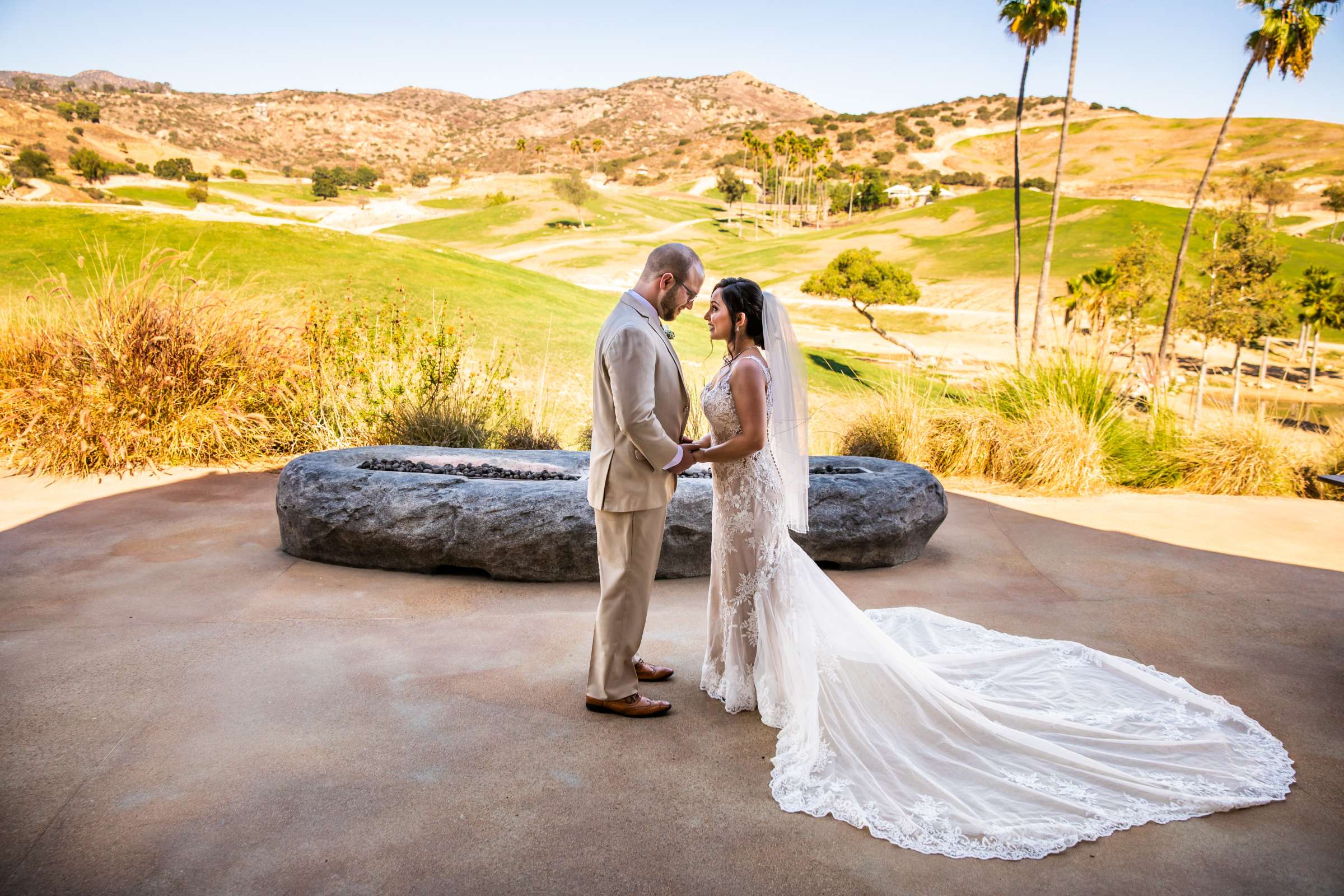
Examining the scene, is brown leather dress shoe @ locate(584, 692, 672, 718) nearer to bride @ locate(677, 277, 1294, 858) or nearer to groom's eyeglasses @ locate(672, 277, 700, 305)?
bride @ locate(677, 277, 1294, 858)

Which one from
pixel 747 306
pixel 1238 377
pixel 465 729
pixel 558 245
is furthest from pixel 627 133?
pixel 465 729

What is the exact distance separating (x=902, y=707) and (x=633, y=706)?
1140 mm

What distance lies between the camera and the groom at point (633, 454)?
3.11m

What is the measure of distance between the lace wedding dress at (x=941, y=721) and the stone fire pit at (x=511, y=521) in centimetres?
162

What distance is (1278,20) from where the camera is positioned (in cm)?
1694

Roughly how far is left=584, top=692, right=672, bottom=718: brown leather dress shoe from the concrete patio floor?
6 centimetres

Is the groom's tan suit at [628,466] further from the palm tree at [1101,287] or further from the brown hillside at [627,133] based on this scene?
the brown hillside at [627,133]

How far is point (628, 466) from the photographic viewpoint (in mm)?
3238

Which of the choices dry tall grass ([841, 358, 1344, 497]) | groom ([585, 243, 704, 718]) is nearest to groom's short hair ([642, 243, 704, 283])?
groom ([585, 243, 704, 718])

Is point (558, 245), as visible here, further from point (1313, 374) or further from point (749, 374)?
point (749, 374)

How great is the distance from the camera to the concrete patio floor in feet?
7.98

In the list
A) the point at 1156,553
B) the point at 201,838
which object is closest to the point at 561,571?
the point at 201,838

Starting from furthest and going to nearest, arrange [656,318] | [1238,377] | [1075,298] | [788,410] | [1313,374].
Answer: [1075,298]
[1313,374]
[1238,377]
[788,410]
[656,318]

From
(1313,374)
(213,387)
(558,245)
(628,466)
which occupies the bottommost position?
(1313,374)
